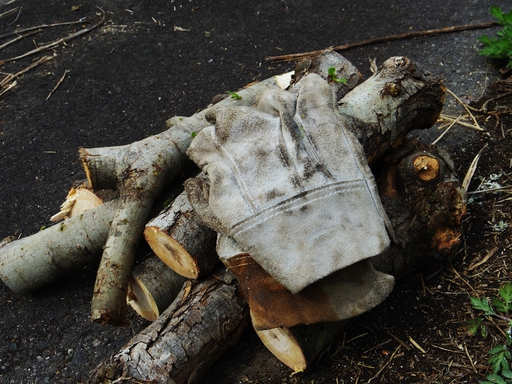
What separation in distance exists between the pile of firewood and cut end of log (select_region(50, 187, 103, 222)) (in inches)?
0.8

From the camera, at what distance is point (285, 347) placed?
2580mm

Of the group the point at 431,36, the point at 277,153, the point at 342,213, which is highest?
the point at 277,153

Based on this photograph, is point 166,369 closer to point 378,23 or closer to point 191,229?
point 191,229

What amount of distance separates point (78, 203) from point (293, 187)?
1748 mm

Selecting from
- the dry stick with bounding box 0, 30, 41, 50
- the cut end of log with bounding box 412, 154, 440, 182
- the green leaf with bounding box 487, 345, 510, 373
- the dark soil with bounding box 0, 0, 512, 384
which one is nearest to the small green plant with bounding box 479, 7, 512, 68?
the dark soil with bounding box 0, 0, 512, 384

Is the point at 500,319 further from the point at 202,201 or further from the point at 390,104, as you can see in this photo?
the point at 202,201

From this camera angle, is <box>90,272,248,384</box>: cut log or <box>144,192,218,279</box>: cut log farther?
<box>144,192,218,279</box>: cut log

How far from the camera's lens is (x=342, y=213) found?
224 cm

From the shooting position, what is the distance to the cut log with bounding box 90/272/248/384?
2477 mm

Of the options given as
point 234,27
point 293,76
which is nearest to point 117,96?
point 234,27

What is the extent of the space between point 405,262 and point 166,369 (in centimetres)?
133

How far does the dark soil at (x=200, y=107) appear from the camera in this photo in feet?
8.83

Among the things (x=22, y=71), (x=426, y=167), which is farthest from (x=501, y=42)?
(x=22, y=71)

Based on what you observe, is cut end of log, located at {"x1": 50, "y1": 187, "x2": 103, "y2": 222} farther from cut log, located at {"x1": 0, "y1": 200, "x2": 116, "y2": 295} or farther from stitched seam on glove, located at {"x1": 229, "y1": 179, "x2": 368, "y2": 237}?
stitched seam on glove, located at {"x1": 229, "y1": 179, "x2": 368, "y2": 237}
